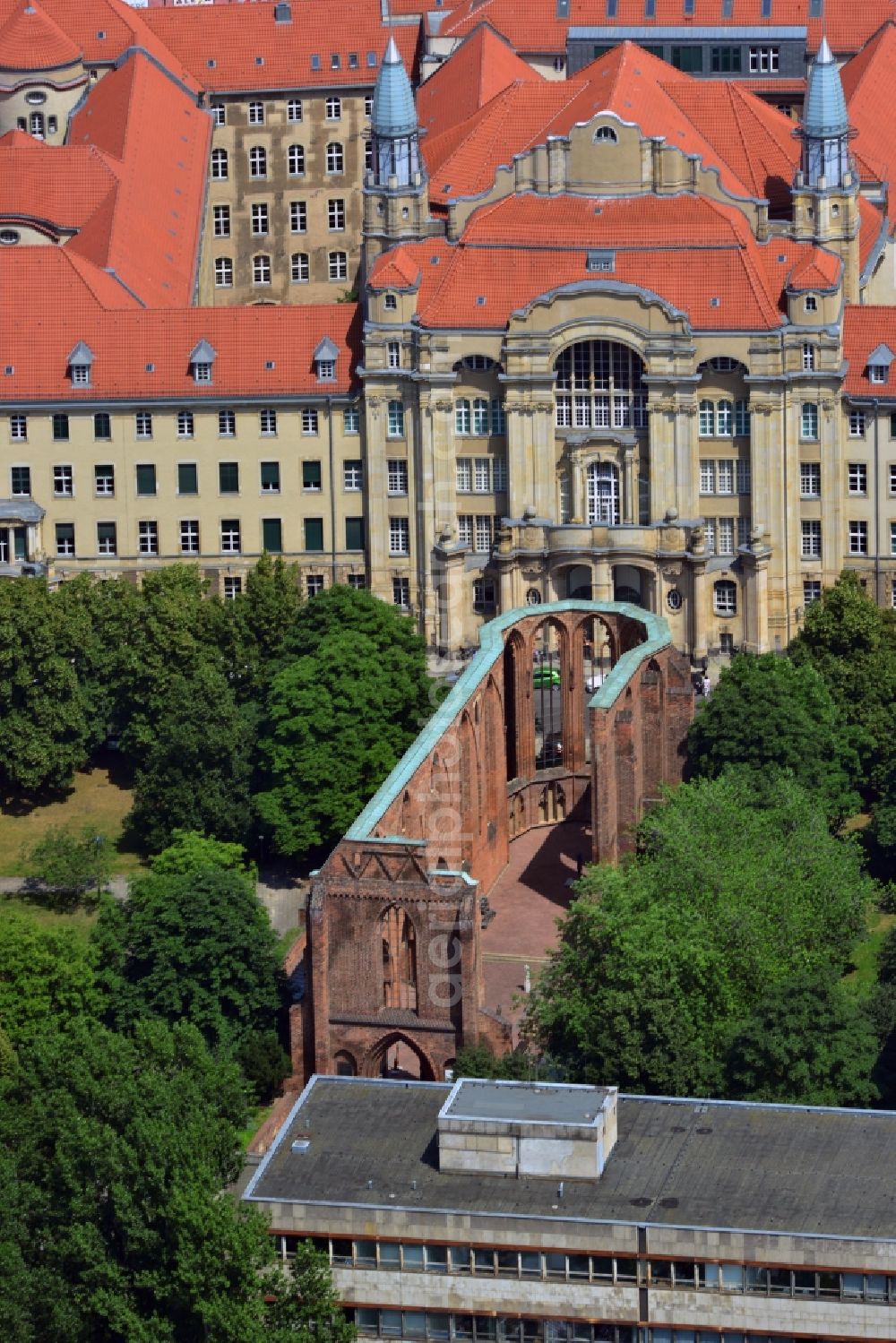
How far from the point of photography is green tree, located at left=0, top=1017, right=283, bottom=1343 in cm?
18700

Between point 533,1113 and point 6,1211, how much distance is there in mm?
20019

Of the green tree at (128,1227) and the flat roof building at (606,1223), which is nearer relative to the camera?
the flat roof building at (606,1223)

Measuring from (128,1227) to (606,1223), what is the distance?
18.6m

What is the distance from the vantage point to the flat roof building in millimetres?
184125

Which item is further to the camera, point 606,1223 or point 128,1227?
point 128,1227

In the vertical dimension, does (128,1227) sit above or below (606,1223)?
below

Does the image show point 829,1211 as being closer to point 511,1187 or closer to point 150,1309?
point 511,1187

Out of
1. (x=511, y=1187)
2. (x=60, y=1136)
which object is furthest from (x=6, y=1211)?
(x=511, y=1187)

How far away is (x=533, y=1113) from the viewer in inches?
7525

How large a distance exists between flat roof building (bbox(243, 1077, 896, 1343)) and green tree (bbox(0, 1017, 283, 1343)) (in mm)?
2884

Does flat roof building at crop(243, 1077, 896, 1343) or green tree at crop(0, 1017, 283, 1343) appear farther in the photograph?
green tree at crop(0, 1017, 283, 1343)

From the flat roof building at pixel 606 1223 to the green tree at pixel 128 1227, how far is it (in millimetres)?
2884

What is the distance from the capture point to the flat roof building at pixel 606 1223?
7249 inches

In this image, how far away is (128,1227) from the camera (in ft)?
630
